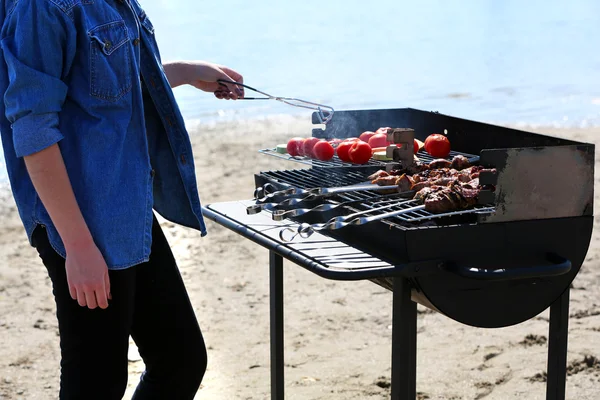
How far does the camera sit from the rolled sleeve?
1989mm

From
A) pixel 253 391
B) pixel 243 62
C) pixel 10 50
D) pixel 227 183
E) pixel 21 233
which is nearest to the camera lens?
pixel 10 50

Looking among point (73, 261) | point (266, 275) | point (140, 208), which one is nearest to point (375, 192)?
point (140, 208)

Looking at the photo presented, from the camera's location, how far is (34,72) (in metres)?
1.99

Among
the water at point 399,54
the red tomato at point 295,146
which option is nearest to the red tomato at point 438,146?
the red tomato at point 295,146

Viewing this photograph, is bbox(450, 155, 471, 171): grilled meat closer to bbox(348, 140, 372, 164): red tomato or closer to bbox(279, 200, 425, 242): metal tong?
bbox(348, 140, 372, 164): red tomato

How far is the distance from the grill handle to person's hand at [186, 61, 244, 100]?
45.0 inches

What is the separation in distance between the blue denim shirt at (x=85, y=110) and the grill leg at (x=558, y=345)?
1302 mm

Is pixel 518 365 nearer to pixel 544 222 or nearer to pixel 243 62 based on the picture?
pixel 544 222

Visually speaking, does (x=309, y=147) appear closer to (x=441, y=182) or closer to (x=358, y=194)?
(x=358, y=194)

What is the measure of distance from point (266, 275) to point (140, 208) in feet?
11.1

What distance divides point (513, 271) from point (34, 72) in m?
1.35

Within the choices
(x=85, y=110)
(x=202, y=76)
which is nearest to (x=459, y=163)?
(x=202, y=76)

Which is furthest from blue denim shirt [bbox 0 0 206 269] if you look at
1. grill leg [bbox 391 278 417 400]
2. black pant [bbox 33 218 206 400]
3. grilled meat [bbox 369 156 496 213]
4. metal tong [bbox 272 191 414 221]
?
grilled meat [bbox 369 156 496 213]

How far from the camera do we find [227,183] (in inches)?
310
